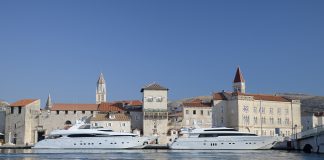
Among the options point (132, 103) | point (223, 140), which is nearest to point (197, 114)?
point (132, 103)

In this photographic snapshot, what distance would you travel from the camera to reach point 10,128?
90.2 meters

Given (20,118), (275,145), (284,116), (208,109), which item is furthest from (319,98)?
(20,118)

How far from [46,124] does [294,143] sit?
44515mm

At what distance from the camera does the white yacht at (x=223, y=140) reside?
2881 inches

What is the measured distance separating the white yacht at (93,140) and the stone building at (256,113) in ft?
71.5

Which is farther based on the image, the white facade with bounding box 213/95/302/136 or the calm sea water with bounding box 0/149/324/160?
the white facade with bounding box 213/95/302/136

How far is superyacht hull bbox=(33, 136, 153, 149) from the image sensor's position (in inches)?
2913

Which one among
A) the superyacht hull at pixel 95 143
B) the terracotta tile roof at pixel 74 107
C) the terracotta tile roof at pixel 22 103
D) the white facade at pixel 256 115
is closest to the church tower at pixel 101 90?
the terracotta tile roof at pixel 74 107

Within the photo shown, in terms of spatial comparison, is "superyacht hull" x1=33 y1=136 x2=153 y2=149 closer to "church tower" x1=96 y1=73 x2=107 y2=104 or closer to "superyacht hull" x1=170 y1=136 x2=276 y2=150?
"superyacht hull" x1=170 y1=136 x2=276 y2=150

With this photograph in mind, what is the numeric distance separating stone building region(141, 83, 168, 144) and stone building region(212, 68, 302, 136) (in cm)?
973

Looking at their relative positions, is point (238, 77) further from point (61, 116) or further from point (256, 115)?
point (61, 116)

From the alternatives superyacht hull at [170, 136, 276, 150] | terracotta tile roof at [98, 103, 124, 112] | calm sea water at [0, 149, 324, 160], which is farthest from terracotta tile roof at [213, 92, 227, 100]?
calm sea water at [0, 149, 324, 160]

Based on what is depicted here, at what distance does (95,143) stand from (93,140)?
55cm

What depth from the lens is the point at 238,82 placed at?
106750 mm
